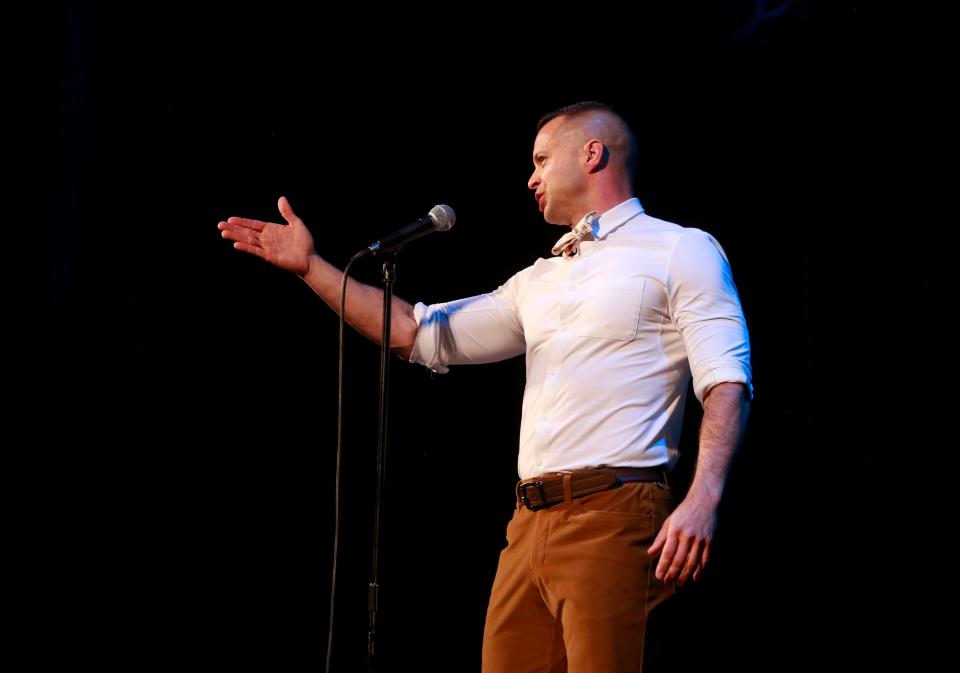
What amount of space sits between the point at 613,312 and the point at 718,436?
13.9 inches

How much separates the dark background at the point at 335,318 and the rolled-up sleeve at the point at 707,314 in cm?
105

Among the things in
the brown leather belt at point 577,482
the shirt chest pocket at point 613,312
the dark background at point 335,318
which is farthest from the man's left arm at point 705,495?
the dark background at point 335,318

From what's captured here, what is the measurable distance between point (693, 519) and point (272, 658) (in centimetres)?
156

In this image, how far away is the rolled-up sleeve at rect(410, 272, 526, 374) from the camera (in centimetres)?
240

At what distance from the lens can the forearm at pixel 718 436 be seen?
184 centimetres

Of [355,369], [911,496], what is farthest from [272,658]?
[911,496]

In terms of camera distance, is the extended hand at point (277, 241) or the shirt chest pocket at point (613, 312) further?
the extended hand at point (277, 241)

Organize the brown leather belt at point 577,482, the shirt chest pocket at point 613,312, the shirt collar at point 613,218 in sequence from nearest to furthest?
the brown leather belt at point 577,482 < the shirt chest pocket at point 613,312 < the shirt collar at point 613,218

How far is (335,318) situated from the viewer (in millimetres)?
3059

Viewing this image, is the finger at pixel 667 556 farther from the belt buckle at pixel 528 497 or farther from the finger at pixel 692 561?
the belt buckle at pixel 528 497

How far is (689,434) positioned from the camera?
3172 millimetres

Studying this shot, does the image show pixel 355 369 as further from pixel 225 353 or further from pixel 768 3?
pixel 768 3

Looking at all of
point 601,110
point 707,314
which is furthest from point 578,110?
point 707,314

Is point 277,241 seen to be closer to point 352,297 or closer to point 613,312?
point 352,297
